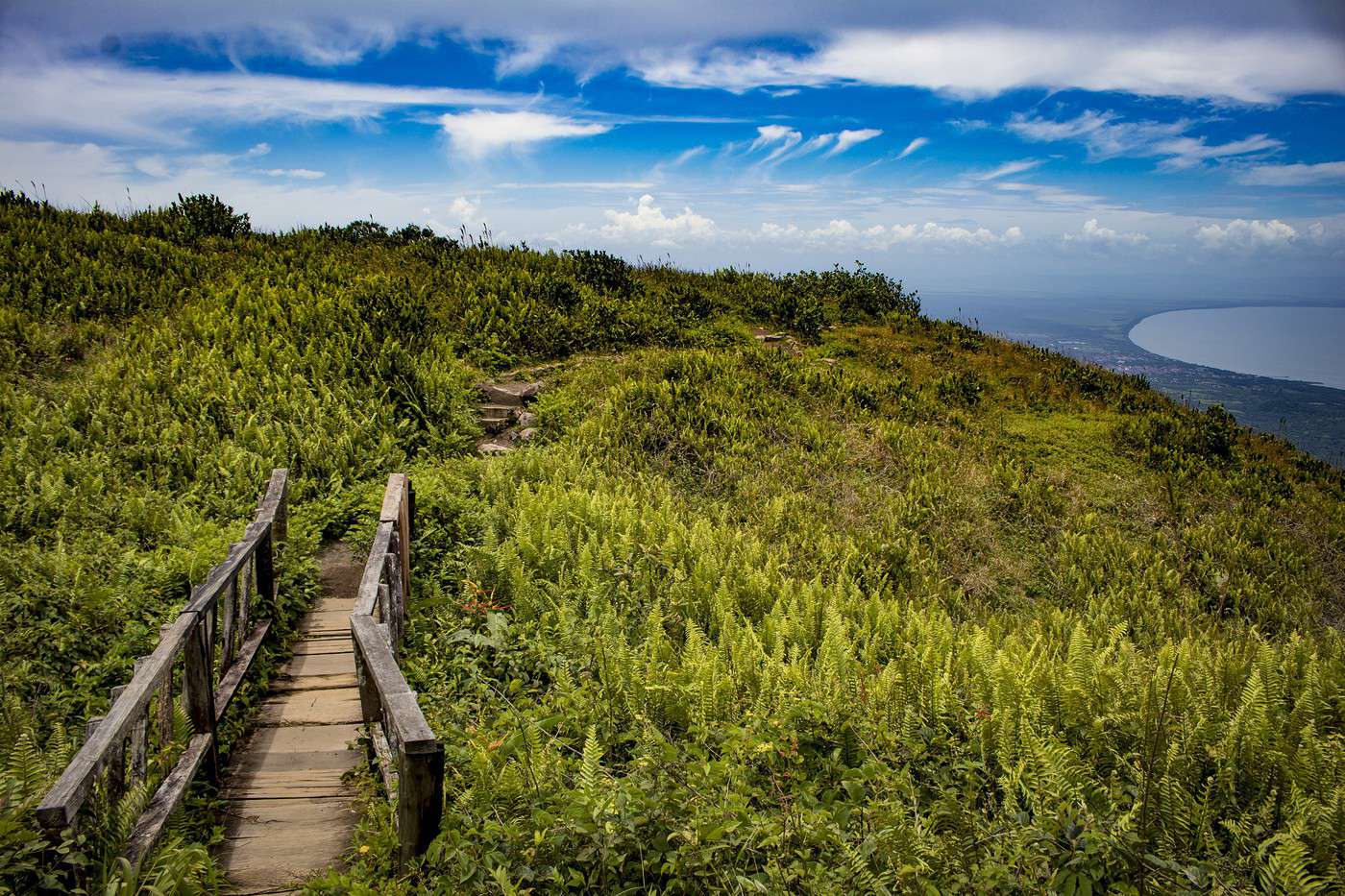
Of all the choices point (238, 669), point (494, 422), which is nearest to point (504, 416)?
point (494, 422)

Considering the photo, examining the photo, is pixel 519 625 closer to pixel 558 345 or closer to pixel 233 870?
pixel 233 870

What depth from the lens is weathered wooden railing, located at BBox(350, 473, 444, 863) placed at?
3535mm

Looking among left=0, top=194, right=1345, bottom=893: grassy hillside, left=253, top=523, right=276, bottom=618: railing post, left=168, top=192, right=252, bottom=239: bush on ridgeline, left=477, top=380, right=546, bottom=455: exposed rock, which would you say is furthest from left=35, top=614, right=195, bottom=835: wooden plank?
left=168, top=192, right=252, bottom=239: bush on ridgeline

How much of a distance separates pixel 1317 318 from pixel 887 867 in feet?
865

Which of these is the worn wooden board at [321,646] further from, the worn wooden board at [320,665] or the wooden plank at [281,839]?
the wooden plank at [281,839]


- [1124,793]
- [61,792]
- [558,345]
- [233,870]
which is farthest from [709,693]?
[558,345]

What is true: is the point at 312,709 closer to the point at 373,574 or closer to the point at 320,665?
the point at 320,665

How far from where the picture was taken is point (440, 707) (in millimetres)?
5801

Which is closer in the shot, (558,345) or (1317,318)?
(558,345)

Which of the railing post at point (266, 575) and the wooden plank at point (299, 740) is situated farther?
the railing post at point (266, 575)

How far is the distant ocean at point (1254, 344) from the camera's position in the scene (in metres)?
94.2

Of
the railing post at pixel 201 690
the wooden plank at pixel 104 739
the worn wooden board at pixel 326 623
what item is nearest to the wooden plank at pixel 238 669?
the railing post at pixel 201 690

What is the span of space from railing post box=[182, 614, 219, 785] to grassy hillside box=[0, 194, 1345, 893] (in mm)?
834

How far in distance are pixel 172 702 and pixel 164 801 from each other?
0.91 m
